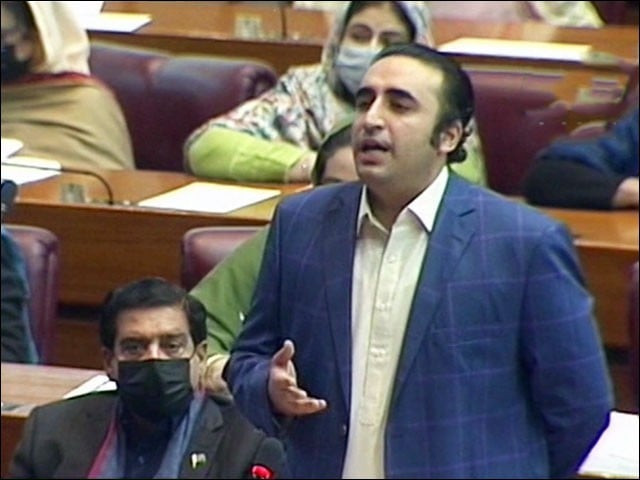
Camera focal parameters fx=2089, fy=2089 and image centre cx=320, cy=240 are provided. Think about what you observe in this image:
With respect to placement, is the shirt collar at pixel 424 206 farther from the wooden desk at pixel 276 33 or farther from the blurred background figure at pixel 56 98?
the wooden desk at pixel 276 33

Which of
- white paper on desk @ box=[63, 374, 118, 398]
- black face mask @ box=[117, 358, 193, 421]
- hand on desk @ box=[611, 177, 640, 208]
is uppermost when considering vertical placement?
black face mask @ box=[117, 358, 193, 421]

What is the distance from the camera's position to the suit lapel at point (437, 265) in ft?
3.19

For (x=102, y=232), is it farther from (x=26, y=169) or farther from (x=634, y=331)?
(x=634, y=331)

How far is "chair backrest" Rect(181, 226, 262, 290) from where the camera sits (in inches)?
62.9

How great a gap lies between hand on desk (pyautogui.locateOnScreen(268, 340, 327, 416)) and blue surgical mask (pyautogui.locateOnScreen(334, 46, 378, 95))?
917mm

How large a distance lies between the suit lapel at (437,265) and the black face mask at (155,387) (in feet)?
0.36

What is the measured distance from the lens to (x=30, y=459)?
1045 mm

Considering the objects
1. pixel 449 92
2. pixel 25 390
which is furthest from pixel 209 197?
pixel 449 92

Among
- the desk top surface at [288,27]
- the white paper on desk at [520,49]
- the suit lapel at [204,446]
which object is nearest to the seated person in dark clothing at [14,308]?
the suit lapel at [204,446]

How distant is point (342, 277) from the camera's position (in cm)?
100

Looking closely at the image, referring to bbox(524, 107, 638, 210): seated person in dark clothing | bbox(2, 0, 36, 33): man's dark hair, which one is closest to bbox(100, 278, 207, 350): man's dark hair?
bbox(524, 107, 638, 210): seated person in dark clothing

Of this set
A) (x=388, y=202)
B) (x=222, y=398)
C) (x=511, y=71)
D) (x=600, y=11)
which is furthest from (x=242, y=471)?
(x=600, y=11)

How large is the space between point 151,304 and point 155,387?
0.10 metres

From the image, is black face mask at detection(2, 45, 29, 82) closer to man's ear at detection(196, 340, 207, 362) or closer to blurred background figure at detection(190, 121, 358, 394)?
blurred background figure at detection(190, 121, 358, 394)
